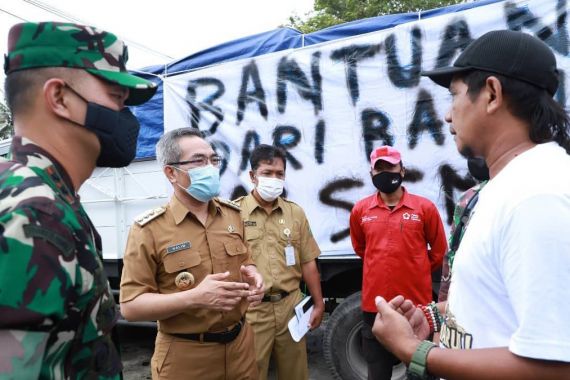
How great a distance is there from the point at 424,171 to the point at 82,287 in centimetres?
284

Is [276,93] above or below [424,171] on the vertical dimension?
above

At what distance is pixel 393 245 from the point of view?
2908mm

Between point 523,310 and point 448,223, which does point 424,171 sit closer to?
point 448,223

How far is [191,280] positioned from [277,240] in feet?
3.67

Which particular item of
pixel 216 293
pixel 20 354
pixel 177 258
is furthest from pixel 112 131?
pixel 177 258

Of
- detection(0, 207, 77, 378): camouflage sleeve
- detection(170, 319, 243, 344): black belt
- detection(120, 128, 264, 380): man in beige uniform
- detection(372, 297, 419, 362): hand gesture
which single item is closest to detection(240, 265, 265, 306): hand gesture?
detection(120, 128, 264, 380): man in beige uniform

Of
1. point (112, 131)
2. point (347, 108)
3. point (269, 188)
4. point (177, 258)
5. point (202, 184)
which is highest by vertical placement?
point (347, 108)

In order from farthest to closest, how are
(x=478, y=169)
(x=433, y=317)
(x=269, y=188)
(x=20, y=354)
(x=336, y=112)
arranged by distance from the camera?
(x=336, y=112), (x=269, y=188), (x=478, y=169), (x=433, y=317), (x=20, y=354)

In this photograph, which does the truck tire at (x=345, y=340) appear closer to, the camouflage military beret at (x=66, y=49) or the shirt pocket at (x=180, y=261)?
the shirt pocket at (x=180, y=261)

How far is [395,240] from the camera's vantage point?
9.54ft

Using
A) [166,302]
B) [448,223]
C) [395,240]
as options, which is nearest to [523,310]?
[166,302]

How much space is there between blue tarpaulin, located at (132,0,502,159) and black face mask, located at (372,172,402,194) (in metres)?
1.28

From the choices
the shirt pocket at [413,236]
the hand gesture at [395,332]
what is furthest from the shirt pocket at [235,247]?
the shirt pocket at [413,236]

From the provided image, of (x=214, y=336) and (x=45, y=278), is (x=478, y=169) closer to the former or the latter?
(x=214, y=336)
